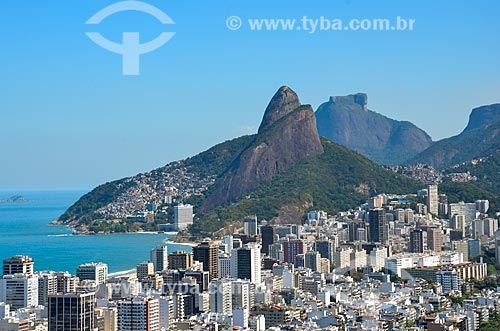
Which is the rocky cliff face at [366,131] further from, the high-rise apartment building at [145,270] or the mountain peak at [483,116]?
the high-rise apartment building at [145,270]

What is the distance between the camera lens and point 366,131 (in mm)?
73125

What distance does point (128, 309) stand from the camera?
11695 mm

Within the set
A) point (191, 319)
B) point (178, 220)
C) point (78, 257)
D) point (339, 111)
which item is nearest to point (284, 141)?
point (178, 220)

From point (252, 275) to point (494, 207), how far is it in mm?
16095

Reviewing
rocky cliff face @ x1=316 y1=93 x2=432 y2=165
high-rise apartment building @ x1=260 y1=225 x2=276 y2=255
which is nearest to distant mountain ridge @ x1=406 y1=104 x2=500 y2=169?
rocky cliff face @ x1=316 y1=93 x2=432 y2=165

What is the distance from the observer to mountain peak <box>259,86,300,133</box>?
40.2m

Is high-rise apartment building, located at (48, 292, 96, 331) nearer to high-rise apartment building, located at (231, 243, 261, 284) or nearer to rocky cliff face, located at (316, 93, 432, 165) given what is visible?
high-rise apartment building, located at (231, 243, 261, 284)

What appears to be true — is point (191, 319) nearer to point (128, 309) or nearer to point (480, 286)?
point (128, 309)

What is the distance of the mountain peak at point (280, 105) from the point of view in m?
40.2

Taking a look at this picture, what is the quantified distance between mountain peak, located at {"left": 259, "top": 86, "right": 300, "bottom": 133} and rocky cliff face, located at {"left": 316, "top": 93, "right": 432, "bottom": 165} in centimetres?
2767

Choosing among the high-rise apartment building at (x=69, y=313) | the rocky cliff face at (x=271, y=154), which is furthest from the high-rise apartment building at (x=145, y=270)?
the rocky cliff face at (x=271, y=154)

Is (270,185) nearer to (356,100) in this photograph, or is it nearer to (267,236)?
(267,236)

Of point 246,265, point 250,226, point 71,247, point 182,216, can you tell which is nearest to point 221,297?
point 246,265

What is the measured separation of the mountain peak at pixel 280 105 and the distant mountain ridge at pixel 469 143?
1093 cm
